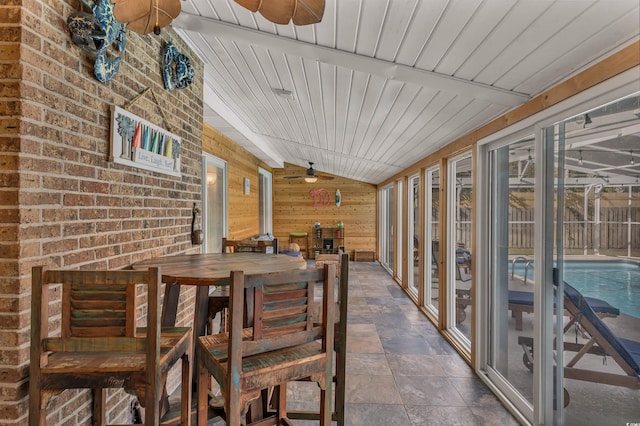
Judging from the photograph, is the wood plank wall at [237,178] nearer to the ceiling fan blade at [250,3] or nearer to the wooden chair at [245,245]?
the wooden chair at [245,245]

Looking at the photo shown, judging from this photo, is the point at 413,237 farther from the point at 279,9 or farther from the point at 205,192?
the point at 279,9

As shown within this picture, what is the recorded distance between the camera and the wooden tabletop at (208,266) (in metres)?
1.52

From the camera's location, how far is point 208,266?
1.84m

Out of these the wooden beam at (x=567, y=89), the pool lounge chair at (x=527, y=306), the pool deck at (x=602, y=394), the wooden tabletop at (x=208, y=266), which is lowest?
the pool deck at (x=602, y=394)

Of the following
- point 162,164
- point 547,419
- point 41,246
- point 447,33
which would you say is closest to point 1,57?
point 41,246

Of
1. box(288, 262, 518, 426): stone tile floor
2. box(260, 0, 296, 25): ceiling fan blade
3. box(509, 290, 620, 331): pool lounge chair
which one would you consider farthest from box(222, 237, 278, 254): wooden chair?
box(260, 0, 296, 25): ceiling fan blade

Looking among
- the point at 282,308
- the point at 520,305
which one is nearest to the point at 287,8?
the point at 282,308

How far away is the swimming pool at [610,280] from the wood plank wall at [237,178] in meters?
3.82

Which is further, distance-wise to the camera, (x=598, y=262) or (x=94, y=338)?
(x=598, y=262)

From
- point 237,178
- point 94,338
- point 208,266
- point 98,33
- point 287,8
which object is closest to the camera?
point 287,8

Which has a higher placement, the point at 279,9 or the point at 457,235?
the point at 279,9

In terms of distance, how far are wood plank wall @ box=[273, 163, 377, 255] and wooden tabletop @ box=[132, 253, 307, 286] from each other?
704 centimetres

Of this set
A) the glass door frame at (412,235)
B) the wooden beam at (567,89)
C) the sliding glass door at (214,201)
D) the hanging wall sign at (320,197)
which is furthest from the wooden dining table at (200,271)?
the hanging wall sign at (320,197)

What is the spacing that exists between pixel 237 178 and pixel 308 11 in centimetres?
491
